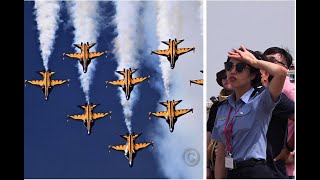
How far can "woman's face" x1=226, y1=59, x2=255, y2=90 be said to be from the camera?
16.1 feet

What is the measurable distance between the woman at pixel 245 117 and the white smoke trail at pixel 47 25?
1683mm

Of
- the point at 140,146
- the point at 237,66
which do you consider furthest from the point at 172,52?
the point at 140,146

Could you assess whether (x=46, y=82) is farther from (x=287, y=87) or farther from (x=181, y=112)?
(x=287, y=87)

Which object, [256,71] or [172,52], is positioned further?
[172,52]

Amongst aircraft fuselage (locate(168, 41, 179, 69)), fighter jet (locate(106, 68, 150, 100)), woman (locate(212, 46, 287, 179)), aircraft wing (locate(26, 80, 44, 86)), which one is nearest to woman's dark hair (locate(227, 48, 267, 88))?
woman (locate(212, 46, 287, 179))

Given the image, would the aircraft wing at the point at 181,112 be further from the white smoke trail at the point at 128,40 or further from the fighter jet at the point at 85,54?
the fighter jet at the point at 85,54

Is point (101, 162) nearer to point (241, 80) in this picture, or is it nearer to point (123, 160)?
point (123, 160)

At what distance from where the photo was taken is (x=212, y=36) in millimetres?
4930

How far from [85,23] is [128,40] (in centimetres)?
45

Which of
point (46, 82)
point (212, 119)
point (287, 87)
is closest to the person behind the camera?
point (287, 87)

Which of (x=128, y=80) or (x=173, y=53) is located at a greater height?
(x=173, y=53)

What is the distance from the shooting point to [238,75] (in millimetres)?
4941
